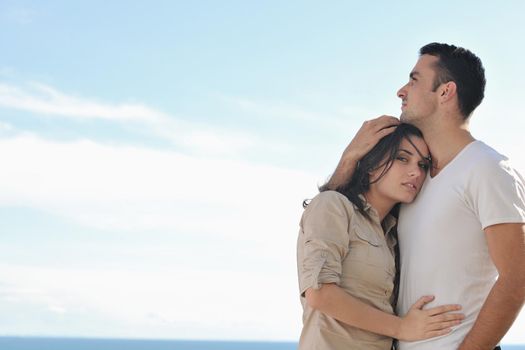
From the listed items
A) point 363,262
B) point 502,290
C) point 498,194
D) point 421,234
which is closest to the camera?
point 502,290

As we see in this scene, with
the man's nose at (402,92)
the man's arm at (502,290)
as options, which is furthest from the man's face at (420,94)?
the man's arm at (502,290)

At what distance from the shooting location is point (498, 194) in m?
4.43

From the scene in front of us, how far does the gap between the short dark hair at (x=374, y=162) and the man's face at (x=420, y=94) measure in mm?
74

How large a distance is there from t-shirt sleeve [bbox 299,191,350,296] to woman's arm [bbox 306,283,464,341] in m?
0.06

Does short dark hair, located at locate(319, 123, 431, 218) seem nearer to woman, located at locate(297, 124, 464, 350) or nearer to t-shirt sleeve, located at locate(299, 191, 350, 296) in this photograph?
woman, located at locate(297, 124, 464, 350)

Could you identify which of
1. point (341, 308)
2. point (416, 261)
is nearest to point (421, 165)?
point (416, 261)

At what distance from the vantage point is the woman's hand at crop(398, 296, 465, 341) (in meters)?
4.52

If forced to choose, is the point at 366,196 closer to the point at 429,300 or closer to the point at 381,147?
the point at 381,147

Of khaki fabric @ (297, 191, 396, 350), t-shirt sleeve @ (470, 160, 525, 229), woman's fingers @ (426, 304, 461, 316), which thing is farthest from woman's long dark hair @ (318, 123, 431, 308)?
t-shirt sleeve @ (470, 160, 525, 229)

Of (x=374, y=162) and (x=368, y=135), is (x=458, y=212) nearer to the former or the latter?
(x=374, y=162)

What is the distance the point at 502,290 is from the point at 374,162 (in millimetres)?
1036

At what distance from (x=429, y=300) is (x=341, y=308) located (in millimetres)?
487

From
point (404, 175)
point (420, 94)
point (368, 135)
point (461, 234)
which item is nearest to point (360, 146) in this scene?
point (368, 135)

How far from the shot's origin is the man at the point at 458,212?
4.38 m
